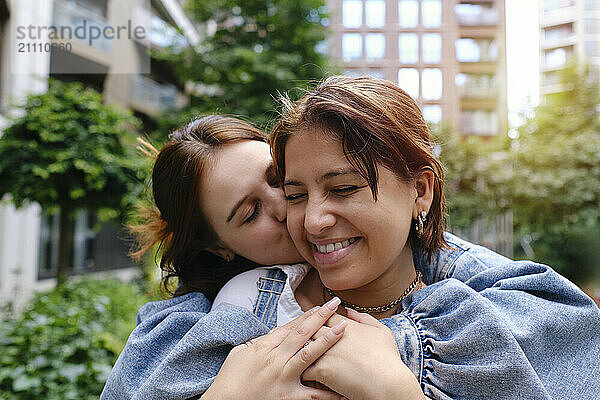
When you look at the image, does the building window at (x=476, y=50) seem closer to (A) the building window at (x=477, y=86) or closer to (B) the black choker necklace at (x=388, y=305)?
(A) the building window at (x=477, y=86)

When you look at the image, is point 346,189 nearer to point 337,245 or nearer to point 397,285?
point 337,245

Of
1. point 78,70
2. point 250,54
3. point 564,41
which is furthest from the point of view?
point 564,41

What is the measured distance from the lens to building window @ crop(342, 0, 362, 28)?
908 cm

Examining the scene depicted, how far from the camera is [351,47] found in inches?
366

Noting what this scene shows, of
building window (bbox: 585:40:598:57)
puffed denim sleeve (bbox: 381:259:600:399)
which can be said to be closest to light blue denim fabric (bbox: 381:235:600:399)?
puffed denim sleeve (bbox: 381:259:600:399)

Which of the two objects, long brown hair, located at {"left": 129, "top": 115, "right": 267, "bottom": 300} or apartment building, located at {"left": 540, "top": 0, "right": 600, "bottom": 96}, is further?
apartment building, located at {"left": 540, "top": 0, "right": 600, "bottom": 96}

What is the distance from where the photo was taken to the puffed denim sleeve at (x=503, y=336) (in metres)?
0.98

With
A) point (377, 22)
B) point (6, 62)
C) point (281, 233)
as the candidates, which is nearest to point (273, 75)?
point (377, 22)

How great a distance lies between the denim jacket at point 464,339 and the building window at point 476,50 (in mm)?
15285

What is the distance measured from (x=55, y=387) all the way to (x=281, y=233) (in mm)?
2240

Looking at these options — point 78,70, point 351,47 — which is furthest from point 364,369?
point 78,70

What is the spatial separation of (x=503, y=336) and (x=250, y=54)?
730 centimetres

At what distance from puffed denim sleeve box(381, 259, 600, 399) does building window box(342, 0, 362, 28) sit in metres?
8.45

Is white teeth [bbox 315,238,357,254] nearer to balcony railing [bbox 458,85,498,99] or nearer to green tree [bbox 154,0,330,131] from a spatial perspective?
green tree [bbox 154,0,330,131]
